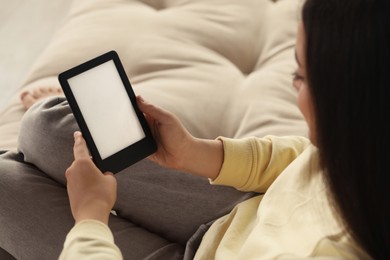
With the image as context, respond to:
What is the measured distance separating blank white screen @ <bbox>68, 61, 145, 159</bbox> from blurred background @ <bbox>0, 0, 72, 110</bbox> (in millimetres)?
901

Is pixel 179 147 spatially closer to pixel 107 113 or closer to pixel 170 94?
pixel 107 113

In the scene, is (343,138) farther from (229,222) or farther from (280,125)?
(280,125)

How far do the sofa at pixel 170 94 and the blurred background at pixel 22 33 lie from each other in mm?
396

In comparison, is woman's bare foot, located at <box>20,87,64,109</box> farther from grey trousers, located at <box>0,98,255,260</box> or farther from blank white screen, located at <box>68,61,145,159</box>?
blank white screen, located at <box>68,61,145,159</box>

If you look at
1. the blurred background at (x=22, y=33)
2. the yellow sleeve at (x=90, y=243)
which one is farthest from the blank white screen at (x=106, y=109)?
the blurred background at (x=22, y=33)

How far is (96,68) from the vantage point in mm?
773

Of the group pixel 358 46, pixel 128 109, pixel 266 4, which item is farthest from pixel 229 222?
pixel 266 4

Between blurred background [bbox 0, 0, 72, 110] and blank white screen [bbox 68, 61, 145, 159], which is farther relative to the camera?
blurred background [bbox 0, 0, 72, 110]

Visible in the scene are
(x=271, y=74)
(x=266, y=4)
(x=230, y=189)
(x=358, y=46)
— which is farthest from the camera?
(x=266, y=4)

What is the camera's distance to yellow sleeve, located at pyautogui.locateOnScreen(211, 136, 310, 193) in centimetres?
83

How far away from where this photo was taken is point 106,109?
0.77m

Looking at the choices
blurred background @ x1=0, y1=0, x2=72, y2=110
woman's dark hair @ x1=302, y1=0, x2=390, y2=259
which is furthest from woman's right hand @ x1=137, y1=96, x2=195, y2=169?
blurred background @ x1=0, y1=0, x2=72, y2=110

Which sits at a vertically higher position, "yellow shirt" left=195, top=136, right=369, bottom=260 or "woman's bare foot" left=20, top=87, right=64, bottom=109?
"woman's bare foot" left=20, top=87, right=64, bottom=109

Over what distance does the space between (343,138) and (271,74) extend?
0.56m
